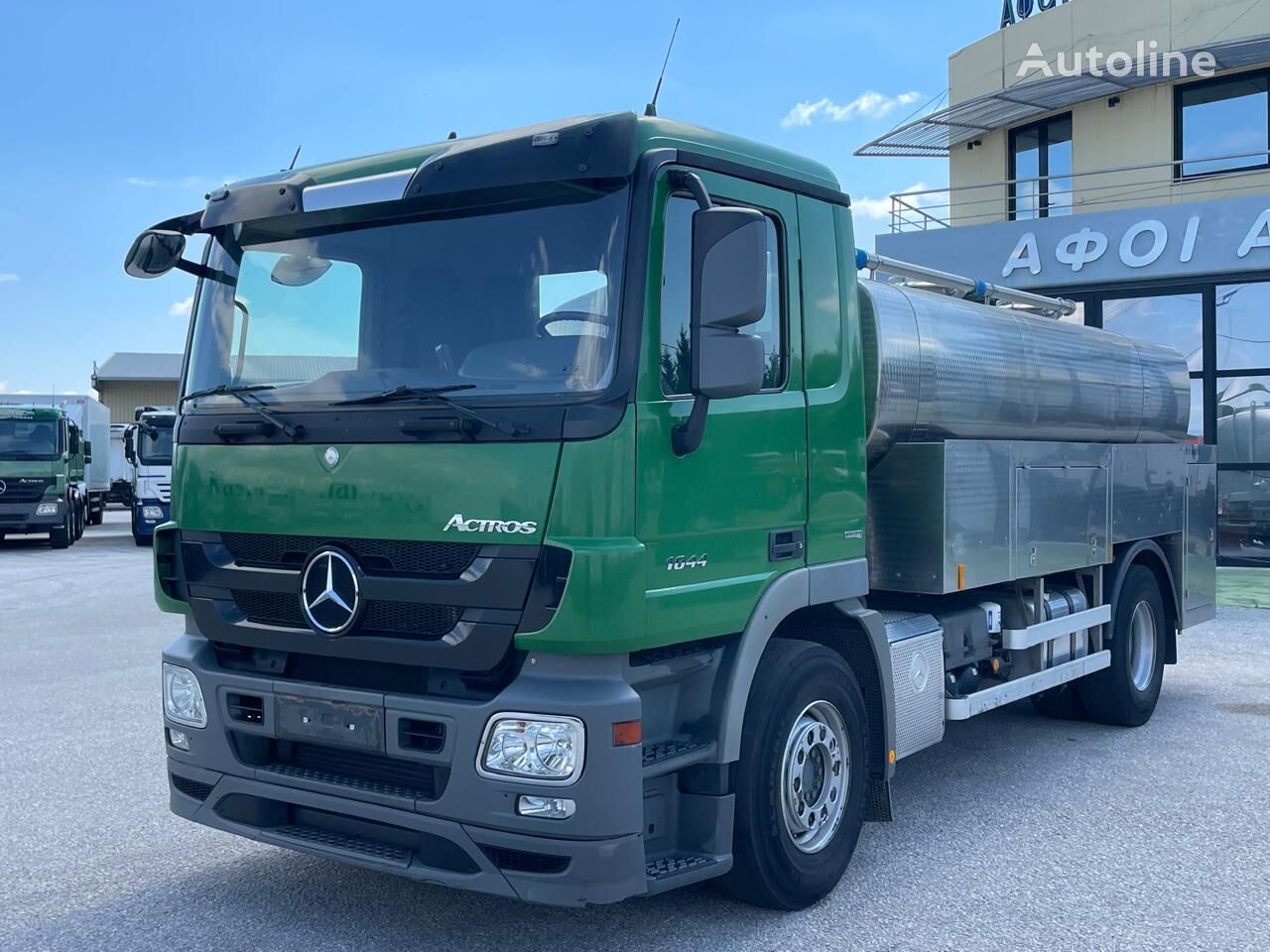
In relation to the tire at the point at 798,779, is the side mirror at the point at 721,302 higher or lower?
higher

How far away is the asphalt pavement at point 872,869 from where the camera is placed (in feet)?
14.2

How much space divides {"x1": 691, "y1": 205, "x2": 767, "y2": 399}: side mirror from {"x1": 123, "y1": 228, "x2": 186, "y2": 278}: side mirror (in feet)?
7.01

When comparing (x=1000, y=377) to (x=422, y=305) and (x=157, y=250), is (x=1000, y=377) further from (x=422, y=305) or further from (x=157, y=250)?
(x=157, y=250)

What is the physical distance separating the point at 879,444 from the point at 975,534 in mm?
745

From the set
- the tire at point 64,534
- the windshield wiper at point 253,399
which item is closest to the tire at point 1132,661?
the windshield wiper at point 253,399

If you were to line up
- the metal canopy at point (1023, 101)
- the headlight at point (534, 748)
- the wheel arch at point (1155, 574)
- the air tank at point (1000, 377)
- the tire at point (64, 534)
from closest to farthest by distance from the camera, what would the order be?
1. the headlight at point (534, 748)
2. the air tank at point (1000, 377)
3. the wheel arch at point (1155, 574)
4. the metal canopy at point (1023, 101)
5. the tire at point (64, 534)

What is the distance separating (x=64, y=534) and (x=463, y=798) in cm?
2293

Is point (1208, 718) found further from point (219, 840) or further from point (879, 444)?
point (219, 840)

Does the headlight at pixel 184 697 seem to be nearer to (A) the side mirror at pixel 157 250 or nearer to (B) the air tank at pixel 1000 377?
(A) the side mirror at pixel 157 250

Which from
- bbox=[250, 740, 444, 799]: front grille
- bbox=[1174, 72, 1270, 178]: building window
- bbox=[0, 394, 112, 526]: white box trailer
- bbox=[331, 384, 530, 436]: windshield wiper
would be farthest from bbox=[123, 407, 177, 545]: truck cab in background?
bbox=[331, 384, 530, 436]: windshield wiper

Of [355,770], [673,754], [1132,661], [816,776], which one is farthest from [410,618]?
[1132,661]

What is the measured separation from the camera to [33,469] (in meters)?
22.7

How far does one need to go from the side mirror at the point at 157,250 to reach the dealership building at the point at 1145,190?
1589 centimetres

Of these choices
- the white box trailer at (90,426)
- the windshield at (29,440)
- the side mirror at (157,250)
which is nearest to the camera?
the side mirror at (157,250)
